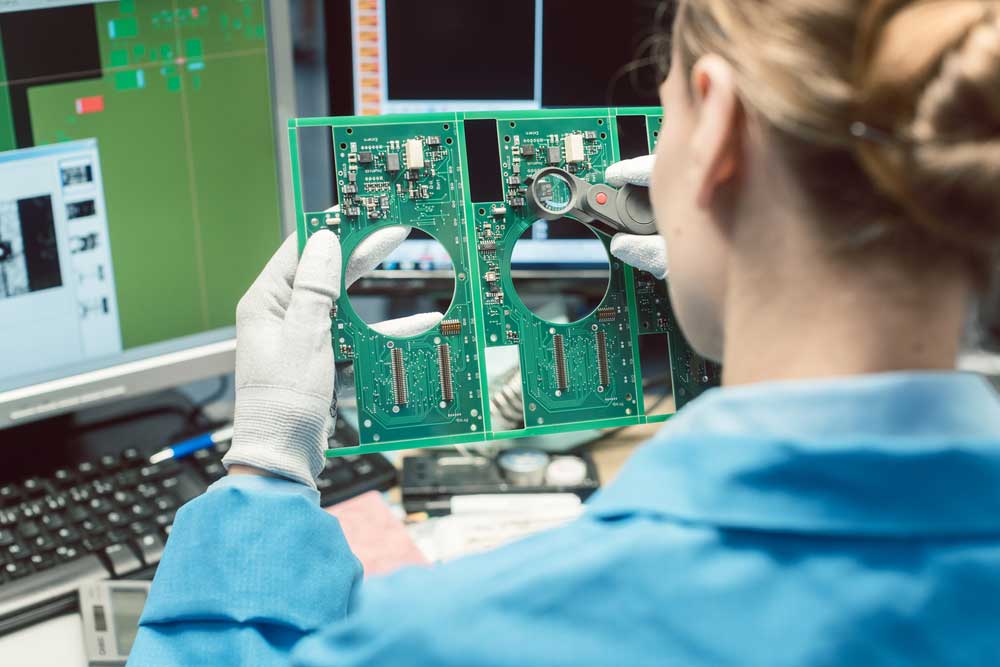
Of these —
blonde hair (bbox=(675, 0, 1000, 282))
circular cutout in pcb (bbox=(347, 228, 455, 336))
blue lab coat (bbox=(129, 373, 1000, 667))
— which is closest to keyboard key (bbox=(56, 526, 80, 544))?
circular cutout in pcb (bbox=(347, 228, 455, 336))

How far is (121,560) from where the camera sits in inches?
38.3

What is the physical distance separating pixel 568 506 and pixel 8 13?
71 centimetres

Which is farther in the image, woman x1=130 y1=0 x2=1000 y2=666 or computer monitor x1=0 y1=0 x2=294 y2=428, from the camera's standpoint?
computer monitor x1=0 y1=0 x2=294 y2=428

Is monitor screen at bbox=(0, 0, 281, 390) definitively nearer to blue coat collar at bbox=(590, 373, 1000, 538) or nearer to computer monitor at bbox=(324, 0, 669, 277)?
computer monitor at bbox=(324, 0, 669, 277)

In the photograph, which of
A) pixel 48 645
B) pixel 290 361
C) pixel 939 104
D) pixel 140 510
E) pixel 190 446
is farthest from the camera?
pixel 190 446

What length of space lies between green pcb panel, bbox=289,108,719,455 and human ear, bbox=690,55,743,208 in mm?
349

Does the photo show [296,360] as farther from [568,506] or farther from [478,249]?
[568,506]

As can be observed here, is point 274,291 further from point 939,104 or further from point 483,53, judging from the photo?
point 939,104

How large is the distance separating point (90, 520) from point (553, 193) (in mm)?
542

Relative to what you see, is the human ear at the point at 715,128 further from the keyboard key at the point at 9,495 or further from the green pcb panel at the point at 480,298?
the keyboard key at the point at 9,495

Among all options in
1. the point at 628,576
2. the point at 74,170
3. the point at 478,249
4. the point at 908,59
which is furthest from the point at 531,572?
the point at 74,170

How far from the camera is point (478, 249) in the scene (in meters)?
0.89

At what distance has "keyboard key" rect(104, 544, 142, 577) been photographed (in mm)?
968

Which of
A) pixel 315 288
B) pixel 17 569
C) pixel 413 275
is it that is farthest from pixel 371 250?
pixel 17 569
